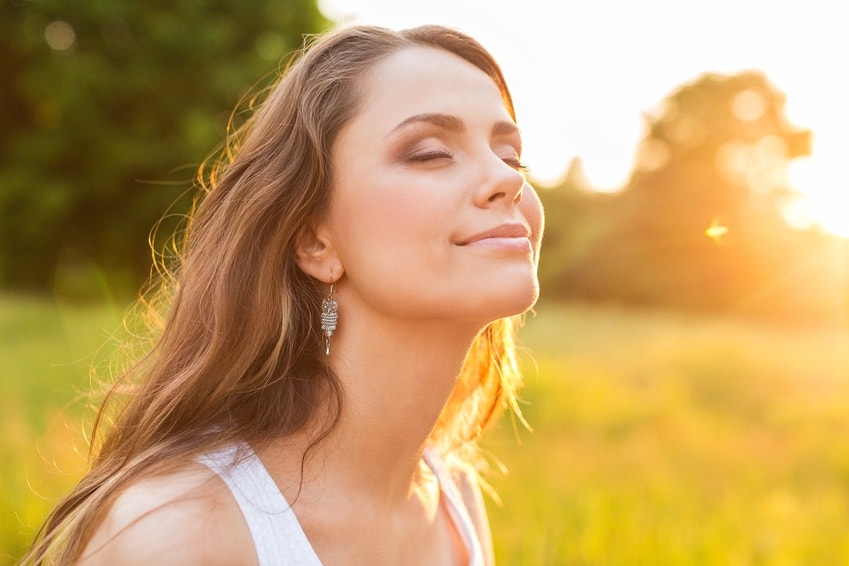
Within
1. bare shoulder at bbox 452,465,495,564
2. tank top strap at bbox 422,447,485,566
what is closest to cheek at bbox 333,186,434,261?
tank top strap at bbox 422,447,485,566

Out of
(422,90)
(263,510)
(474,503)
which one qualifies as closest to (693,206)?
(474,503)

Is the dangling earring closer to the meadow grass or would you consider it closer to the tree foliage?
the meadow grass

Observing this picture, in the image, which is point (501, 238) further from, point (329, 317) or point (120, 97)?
point (120, 97)

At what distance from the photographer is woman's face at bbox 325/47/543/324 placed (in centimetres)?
195

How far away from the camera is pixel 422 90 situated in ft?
6.93

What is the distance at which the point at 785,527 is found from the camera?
4477 millimetres

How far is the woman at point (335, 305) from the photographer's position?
6.37 ft

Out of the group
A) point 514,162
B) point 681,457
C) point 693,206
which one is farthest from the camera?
point 693,206

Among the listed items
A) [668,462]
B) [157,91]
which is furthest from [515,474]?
[157,91]

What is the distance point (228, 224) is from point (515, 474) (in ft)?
11.8

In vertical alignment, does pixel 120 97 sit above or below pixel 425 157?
below

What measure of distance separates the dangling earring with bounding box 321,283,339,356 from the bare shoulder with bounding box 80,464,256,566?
0.47m

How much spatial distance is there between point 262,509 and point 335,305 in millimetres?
553

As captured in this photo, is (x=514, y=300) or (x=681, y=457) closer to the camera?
(x=514, y=300)
